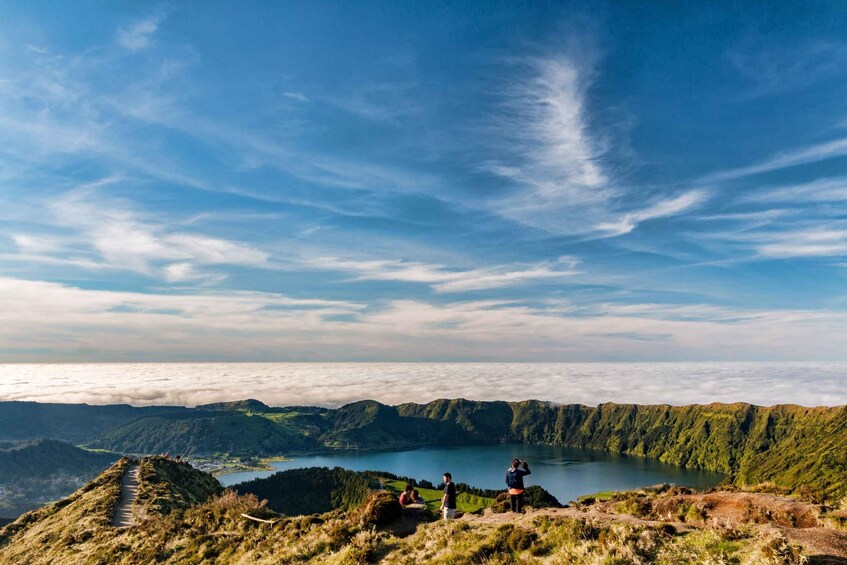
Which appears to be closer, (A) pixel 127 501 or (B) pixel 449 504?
(B) pixel 449 504

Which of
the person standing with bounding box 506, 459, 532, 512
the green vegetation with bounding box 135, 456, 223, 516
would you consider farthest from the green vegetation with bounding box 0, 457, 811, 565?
the green vegetation with bounding box 135, 456, 223, 516

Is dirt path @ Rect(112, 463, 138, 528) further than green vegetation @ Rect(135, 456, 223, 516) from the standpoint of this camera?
No

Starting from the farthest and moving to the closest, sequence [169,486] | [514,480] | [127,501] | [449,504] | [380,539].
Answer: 1. [169,486]
2. [127,501]
3. [449,504]
4. [514,480]
5. [380,539]

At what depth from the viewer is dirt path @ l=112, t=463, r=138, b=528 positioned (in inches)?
1871

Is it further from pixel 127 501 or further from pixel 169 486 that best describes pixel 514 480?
pixel 169 486

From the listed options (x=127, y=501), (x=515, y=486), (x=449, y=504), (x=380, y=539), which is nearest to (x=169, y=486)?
(x=127, y=501)

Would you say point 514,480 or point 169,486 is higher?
point 514,480

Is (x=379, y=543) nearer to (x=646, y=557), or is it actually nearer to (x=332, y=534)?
(x=332, y=534)

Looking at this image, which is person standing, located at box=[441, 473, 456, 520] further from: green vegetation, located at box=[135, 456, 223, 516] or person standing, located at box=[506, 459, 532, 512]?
green vegetation, located at box=[135, 456, 223, 516]

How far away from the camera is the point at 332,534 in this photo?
24.9 meters

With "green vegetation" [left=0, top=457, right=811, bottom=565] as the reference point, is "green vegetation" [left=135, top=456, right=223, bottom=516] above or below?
below

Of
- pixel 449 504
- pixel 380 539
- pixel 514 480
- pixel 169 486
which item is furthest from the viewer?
pixel 169 486

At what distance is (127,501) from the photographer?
57.1m

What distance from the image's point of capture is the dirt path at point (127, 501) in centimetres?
4752
